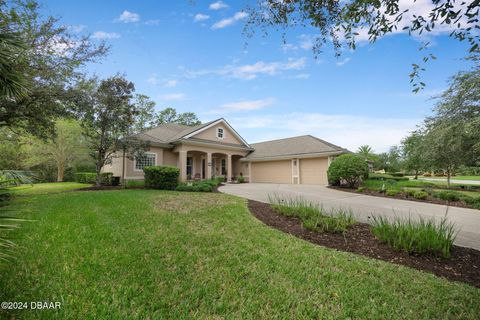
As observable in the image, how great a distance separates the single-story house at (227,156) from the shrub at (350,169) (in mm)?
2379

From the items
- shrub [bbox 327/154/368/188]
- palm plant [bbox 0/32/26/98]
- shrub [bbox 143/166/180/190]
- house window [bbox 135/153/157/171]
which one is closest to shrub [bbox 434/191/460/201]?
shrub [bbox 327/154/368/188]

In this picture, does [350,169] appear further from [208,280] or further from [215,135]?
[208,280]

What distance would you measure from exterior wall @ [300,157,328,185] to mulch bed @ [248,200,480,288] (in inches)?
483

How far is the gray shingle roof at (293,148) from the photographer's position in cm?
1741

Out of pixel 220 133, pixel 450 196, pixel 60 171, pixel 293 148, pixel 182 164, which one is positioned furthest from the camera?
pixel 60 171

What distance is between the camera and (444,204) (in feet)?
29.8

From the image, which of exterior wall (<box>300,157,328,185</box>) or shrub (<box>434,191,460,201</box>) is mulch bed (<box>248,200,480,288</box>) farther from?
exterior wall (<box>300,157,328,185</box>)

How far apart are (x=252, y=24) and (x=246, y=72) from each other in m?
8.33

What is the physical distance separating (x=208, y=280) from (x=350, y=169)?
1303cm

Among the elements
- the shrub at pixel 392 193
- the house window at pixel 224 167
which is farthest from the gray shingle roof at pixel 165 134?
the shrub at pixel 392 193

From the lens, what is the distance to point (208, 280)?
9.27 ft

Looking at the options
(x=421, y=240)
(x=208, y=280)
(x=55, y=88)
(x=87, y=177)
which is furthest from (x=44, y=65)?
(x=421, y=240)

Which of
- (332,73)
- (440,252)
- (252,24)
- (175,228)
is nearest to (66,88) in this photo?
(175,228)

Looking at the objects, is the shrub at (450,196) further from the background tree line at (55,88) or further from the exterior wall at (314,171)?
the background tree line at (55,88)
